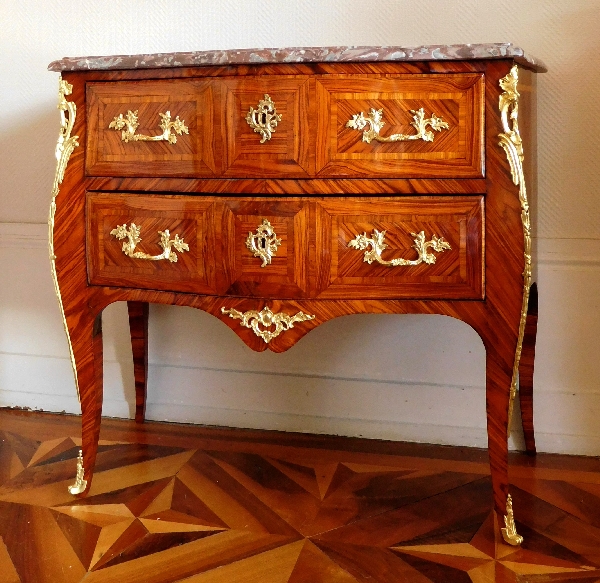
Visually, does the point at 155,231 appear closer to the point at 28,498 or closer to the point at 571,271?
the point at 28,498

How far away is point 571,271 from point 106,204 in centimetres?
101

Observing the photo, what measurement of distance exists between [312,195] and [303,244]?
0.08 meters

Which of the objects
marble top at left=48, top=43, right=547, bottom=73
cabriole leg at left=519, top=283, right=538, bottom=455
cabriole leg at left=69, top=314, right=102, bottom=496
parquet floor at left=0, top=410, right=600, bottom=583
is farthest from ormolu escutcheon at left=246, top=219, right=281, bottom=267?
cabriole leg at left=519, top=283, right=538, bottom=455

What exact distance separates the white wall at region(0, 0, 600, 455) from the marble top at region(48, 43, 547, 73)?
0.41 m


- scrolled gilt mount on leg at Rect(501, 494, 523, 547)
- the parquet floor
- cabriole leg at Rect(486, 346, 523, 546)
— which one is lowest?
the parquet floor

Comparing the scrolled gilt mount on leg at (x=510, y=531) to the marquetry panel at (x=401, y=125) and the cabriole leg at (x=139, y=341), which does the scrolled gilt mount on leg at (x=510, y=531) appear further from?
the cabriole leg at (x=139, y=341)

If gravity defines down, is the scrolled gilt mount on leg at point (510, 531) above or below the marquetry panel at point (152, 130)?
below

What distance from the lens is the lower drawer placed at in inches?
46.6

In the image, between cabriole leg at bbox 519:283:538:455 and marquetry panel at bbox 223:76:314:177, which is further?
cabriole leg at bbox 519:283:538:455

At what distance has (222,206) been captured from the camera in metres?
1.24

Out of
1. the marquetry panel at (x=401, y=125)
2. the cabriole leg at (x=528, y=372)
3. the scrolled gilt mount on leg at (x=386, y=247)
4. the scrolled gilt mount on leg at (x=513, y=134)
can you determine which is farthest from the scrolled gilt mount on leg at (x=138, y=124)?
the cabriole leg at (x=528, y=372)

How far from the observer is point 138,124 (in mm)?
1271

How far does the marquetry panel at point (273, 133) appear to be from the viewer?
1194mm

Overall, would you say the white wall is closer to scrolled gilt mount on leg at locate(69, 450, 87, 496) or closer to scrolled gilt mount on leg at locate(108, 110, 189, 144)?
scrolled gilt mount on leg at locate(69, 450, 87, 496)
